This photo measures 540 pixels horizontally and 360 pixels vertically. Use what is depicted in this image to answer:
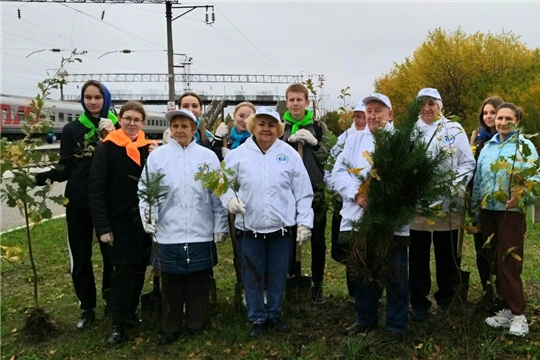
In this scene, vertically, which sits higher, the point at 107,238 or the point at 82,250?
the point at 107,238

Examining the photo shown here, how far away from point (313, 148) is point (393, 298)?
1.63 meters

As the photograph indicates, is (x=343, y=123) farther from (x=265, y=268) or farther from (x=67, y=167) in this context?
(x=67, y=167)

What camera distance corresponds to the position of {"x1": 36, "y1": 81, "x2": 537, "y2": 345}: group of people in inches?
148

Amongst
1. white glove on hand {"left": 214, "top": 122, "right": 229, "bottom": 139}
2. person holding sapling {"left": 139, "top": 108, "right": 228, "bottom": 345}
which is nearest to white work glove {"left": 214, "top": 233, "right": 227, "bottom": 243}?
person holding sapling {"left": 139, "top": 108, "right": 228, "bottom": 345}

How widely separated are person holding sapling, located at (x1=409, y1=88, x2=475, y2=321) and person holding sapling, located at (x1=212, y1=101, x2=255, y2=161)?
5.60 feet

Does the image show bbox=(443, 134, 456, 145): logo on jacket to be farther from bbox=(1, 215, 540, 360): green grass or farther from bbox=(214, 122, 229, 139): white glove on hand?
bbox=(214, 122, 229, 139): white glove on hand

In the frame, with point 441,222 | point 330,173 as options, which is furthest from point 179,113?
point 441,222

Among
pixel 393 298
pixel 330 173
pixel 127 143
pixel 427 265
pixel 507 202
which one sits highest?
pixel 127 143

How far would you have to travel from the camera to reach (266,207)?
3828mm

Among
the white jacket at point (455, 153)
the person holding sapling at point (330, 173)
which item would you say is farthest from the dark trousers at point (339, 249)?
the white jacket at point (455, 153)

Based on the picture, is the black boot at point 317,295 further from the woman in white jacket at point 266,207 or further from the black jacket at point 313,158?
the black jacket at point 313,158

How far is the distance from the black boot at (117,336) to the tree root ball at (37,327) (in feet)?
2.06

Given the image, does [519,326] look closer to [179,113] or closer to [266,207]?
[266,207]

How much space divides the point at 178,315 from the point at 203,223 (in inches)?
32.4
